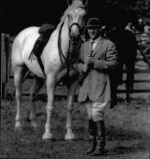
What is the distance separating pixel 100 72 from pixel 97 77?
0.09 metres

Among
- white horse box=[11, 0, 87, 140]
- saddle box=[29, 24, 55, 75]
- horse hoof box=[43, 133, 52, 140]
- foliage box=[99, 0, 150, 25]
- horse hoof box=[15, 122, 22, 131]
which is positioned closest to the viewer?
white horse box=[11, 0, 87, 140]

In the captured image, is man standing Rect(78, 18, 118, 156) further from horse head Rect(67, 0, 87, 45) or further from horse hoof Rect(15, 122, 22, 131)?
horse hoof Rect(15, 122, 22, 131)

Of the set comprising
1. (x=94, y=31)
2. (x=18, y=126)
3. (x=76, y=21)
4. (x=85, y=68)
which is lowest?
(x=18, y=126)

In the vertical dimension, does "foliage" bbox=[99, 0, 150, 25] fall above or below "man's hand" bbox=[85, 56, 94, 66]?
above

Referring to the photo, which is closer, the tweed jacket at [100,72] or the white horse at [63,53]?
the tweed jacket at [100,72]

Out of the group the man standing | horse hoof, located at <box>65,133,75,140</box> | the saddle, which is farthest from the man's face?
horse hoof, located at <box>65,133,75,140</box>

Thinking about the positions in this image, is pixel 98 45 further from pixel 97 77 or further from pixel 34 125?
pixel 34 125

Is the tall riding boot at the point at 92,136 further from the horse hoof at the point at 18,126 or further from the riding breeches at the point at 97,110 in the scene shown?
the horse hoof at the point at 18,126

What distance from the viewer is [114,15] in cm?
2681

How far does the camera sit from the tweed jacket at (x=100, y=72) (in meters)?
7.48

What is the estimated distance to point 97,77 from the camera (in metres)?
7.59

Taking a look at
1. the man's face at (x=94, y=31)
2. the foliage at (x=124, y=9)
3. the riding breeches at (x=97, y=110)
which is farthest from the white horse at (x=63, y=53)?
the foliage at (x=124, y=9)

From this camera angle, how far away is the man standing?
7.51 m

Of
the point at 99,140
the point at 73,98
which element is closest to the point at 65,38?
the point at 73,98
